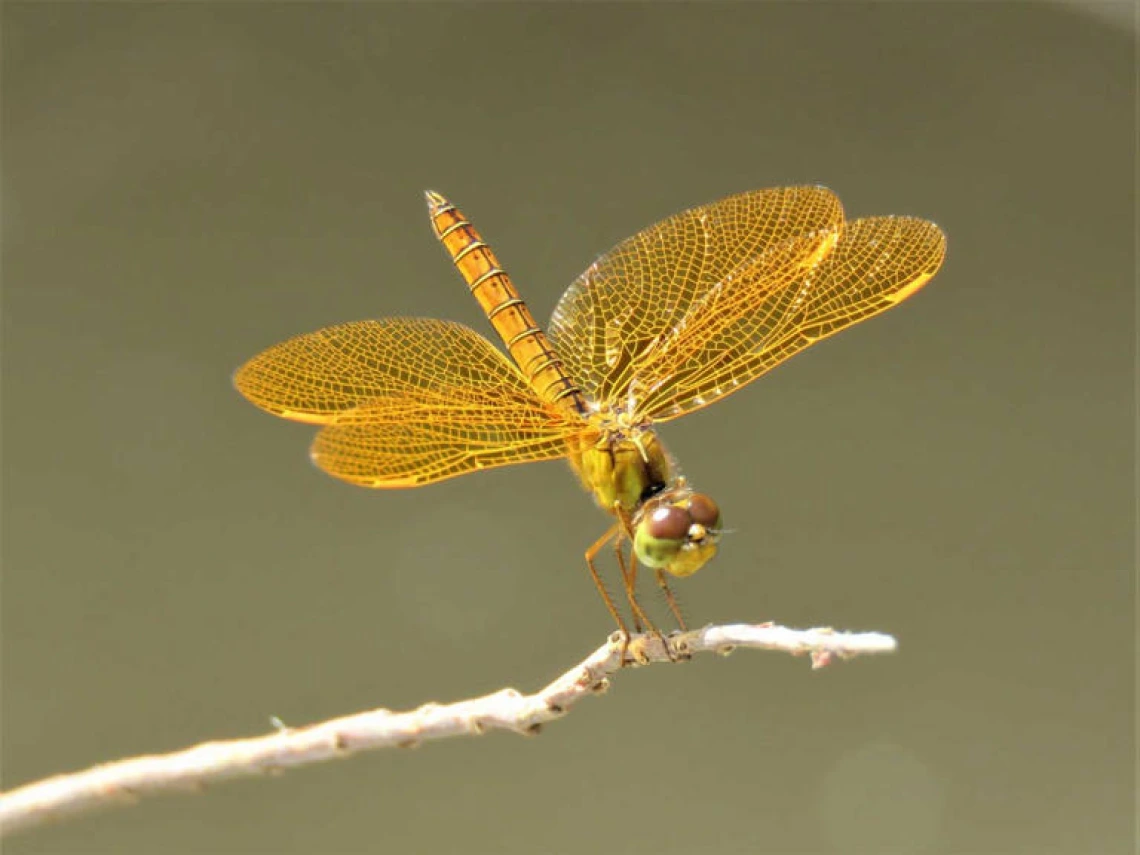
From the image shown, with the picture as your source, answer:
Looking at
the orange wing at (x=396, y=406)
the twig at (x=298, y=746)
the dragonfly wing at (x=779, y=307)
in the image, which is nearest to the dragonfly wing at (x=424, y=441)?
the orange wing at (x=396, y=406)

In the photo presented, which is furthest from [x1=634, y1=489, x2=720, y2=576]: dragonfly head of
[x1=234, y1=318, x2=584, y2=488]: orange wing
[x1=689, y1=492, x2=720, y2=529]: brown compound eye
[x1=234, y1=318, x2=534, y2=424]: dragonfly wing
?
[x1=234, y1=318, x2=534, y2=424]: dragonfly wing

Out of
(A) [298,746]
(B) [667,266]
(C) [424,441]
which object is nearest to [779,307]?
(B) [667,266]

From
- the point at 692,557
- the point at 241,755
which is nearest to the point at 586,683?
the point at 692,557

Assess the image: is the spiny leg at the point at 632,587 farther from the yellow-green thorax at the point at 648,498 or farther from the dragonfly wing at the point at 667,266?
the dragonfly wing at the point at 667,266

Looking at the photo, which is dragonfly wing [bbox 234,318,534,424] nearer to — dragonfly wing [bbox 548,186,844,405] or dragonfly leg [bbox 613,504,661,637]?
dragonfly wing [bbox 548,186,844,405]

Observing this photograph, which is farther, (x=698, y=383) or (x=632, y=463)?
(x=698, y=383)

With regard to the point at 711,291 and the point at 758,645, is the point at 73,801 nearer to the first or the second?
the point at 758,645
